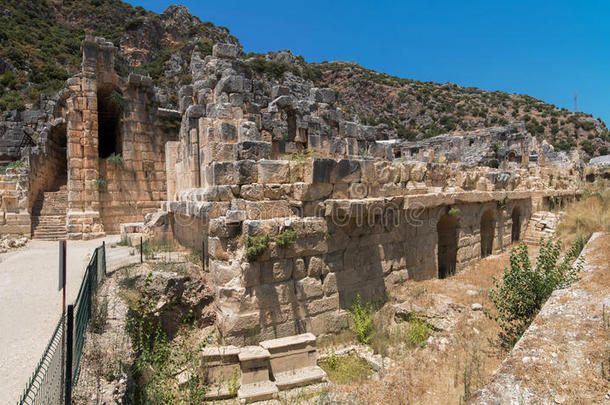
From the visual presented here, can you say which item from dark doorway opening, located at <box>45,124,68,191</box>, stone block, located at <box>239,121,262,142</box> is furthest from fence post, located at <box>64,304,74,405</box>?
dark doorway opening, located at <box>45,124,68,191</box>

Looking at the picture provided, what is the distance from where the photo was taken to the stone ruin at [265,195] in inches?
220

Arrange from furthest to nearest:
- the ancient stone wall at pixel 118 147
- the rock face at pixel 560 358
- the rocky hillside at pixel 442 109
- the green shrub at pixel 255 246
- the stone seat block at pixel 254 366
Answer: the rocky hillside at pixel 442 109, the ancient stone wall at pixel 118 147, the green shrub at pixel 255 246, the stone seat block at pixel 254 366, the rock face at pixel 560 358

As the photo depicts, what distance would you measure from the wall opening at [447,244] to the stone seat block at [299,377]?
18.0 feet

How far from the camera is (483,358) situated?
4.62m

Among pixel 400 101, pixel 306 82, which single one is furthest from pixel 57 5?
pixel 400 101

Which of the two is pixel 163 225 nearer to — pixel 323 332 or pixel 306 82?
pixel 323 332

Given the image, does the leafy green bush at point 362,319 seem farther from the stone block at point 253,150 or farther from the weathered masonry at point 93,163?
the weathered masonry at point 93,163

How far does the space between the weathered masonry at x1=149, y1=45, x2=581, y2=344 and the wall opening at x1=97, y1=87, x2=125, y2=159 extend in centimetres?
774

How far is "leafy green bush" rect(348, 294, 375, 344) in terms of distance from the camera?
595 centimetres

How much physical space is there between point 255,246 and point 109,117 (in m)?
16.0

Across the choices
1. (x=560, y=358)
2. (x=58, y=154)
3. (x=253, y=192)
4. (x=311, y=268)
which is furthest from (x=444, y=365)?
(x=58, y=154)

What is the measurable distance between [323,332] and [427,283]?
303cm

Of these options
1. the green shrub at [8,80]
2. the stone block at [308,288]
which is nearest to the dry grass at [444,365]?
the stone block at [308,288]

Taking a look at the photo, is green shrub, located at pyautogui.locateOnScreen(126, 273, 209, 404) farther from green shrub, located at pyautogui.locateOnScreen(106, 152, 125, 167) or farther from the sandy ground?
green shrub, located at pyautogui.locateOnScreen(106, 152, 125, 167)
